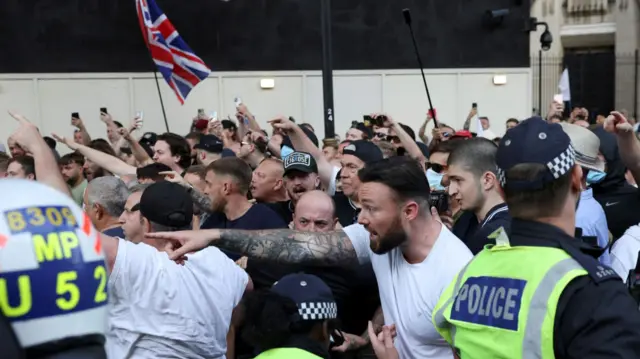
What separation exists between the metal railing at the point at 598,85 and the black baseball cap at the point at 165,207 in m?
27.7

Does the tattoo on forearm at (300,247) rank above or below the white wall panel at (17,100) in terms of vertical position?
below

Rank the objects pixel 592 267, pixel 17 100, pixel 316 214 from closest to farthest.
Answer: pixel 592 267 → pixel 316 214 → pixel 17 100

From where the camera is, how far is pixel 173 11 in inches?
760

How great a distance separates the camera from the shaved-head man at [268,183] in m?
6.82

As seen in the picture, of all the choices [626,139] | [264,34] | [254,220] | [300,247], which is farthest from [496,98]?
[300,247]

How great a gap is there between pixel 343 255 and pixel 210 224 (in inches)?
88.7

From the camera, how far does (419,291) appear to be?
3730 millimetres

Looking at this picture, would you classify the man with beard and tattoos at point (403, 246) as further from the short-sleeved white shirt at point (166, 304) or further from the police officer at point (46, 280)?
the police officer at point (46, 280)

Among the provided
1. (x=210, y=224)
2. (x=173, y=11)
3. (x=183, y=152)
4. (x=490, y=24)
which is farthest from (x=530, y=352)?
(x=490, y=24)

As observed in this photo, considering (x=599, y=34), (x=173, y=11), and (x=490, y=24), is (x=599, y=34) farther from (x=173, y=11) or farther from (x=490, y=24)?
(x=173, y=11)

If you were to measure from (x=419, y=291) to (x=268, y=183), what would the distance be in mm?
3270

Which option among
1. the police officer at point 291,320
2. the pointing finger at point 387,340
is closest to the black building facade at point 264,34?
the police officer at point 291,320

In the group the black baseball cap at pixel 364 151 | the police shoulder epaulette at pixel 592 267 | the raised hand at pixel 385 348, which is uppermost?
the police shoulder epaulette at pixel 592 267

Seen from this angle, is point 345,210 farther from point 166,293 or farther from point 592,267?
Answer: point 592,267
